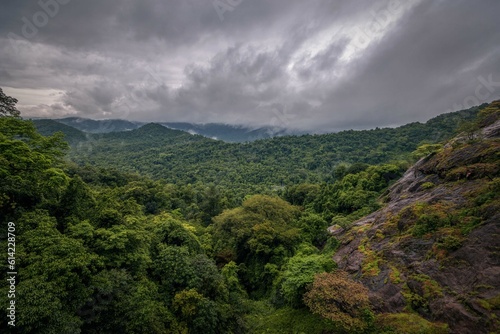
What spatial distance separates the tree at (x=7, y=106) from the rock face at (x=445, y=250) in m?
30.3

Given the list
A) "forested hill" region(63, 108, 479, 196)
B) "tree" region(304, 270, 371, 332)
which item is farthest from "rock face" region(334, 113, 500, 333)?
"forested hill" region(63, 108, 479, 196)

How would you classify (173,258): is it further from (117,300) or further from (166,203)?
(166,203)

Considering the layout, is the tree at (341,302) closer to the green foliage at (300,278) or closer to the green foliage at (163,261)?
the green foliage at (163,261)

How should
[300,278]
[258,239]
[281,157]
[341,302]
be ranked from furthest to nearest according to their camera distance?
[281,157] < [258,239] < [300,278] < [341,302]

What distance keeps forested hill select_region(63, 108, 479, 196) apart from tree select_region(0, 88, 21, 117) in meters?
74.7

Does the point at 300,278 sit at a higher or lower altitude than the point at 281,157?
lower

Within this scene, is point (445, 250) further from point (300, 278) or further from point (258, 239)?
point (258, 239)

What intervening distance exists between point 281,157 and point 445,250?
141 meters

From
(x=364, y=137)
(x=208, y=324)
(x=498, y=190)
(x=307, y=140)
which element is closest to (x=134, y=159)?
(x=307, y=140)

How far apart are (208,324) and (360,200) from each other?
32.2 meters

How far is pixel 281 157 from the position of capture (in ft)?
511

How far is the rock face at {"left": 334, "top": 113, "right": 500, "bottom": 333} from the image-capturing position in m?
13.0

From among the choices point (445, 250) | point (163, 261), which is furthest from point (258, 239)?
point (445, 250)

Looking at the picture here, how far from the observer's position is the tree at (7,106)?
1839 cm
